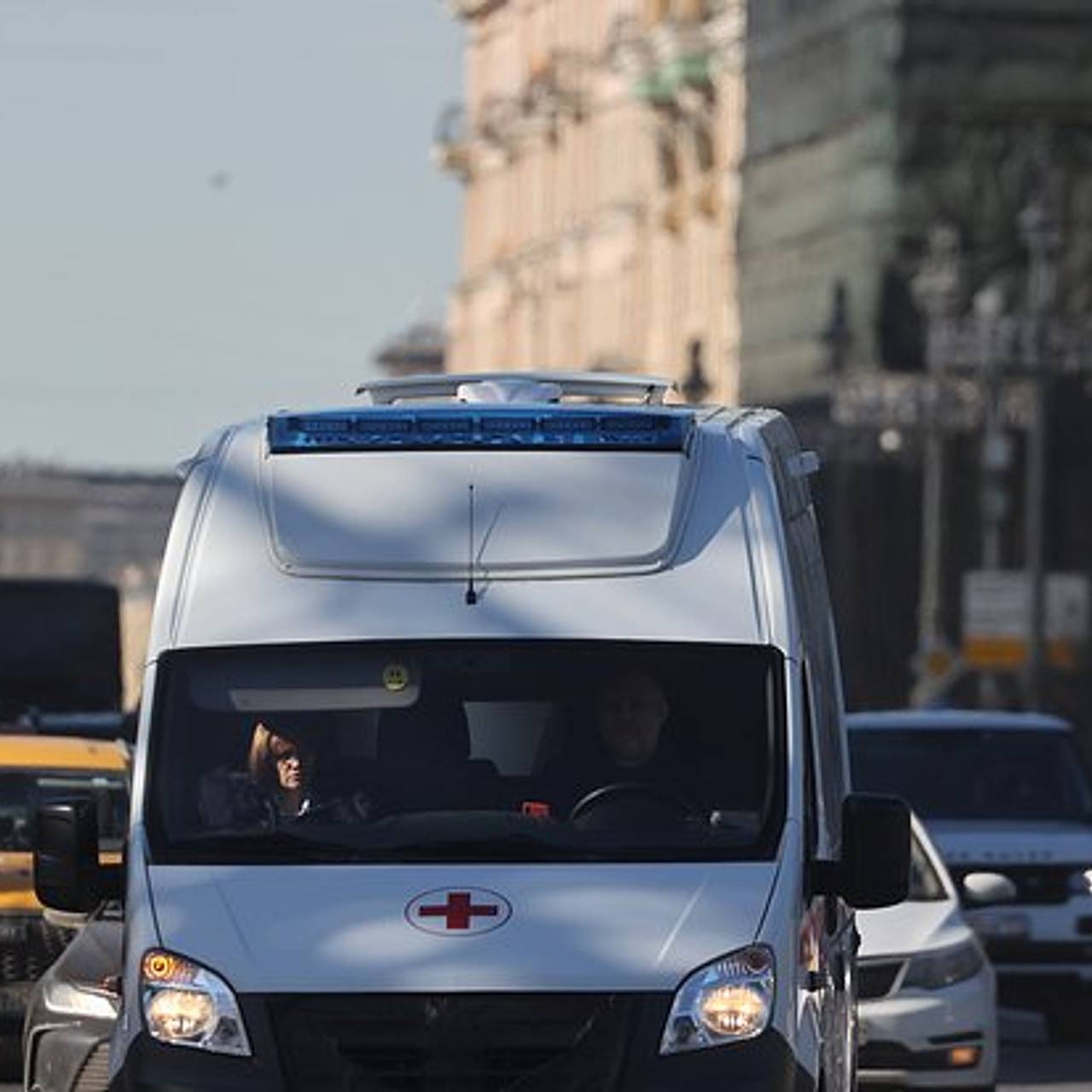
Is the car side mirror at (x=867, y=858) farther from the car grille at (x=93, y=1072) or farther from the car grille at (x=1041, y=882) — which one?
the car grille at (x=1041, y=882)

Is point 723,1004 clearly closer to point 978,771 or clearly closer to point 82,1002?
point 82,1002

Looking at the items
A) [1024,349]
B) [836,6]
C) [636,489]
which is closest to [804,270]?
[836,6]

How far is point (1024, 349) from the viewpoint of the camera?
62312 mm

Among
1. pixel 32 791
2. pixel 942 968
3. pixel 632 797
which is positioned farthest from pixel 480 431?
pixel 32 791

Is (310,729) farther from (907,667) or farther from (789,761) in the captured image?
(907,667)

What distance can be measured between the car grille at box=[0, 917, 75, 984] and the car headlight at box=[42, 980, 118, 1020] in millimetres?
4447

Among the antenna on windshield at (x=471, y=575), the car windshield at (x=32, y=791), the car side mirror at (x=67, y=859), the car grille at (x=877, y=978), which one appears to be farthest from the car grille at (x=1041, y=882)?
the car side mirror at (x=67, y=859)

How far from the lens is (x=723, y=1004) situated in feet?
43.2

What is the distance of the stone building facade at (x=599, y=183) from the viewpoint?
101m

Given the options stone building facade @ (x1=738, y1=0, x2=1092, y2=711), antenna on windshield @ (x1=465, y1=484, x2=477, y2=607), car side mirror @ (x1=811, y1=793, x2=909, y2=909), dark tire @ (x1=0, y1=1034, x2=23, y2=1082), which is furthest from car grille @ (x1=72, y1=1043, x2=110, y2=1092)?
stone building facade @ (x1=738, y1=0, x2=1092, y2=711)

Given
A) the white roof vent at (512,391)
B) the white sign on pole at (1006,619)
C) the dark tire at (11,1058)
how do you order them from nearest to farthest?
1. the white roof vent at (512,391)
2. the dark tire at (11,1058)
3. the white sign on pole at (1006,619)

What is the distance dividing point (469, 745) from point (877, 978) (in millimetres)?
7694

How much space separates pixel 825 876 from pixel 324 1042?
1501 millimetres

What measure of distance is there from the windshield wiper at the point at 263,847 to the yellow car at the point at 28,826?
23.8 feet
